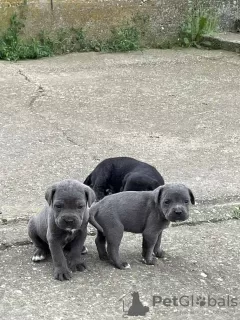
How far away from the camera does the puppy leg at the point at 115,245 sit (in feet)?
12.2

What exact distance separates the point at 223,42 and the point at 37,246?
6157 millimetres

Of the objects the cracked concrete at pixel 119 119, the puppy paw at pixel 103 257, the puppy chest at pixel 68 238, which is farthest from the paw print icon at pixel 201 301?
the cracked concrete at pixel 119 119

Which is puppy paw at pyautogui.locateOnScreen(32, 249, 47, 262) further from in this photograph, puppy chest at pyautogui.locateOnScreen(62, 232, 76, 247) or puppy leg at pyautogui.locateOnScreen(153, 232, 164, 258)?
puppy leg at pyautogui.locateOnScreen(153, 232, 164, 258)

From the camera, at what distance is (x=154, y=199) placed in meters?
3.78

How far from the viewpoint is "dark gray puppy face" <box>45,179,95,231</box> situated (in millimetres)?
3510

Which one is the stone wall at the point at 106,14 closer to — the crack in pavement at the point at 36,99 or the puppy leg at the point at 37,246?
the crack in pavement at the point at 36,99

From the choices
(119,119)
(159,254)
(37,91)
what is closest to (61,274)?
(159,254)

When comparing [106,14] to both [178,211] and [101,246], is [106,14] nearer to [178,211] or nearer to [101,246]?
[101,246]

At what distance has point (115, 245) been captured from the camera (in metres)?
3.74

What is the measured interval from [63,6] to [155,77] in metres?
1.89

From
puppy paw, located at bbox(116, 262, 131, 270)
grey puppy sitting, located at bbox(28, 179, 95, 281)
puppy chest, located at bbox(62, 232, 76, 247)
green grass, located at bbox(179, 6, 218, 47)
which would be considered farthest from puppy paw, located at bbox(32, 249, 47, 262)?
green grass, located at bbox(179, 6, 218, 47)

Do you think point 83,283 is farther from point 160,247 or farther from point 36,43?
point 36,43

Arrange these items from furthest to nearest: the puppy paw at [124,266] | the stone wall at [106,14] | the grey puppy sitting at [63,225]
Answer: the stone wall at [106,14] < the puppy paw at [124,266] < the grey puppy sitting at [63,225]

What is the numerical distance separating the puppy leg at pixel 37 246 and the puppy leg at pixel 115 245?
0.36 m
